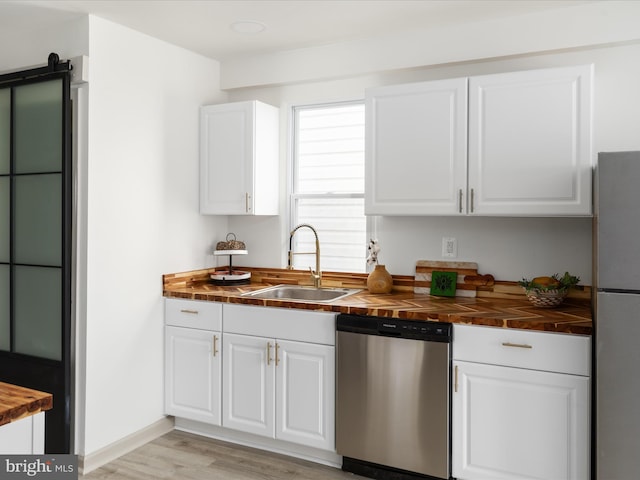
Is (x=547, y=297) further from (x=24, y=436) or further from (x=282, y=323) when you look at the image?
(x=24, y=436)

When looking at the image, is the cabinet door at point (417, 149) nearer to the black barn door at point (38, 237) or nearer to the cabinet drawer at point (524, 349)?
the cabinet drawer at point (524, 349)

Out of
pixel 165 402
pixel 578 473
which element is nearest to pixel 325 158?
pixel 165 402

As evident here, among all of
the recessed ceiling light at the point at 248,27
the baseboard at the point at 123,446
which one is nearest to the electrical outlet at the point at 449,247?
the recessed ceiling light at the point at 248,27

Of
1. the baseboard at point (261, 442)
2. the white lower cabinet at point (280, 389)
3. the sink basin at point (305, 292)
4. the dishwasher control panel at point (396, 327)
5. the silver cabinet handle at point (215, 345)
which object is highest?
the sink basin at point (305, 292)

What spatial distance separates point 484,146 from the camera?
9.30 ft

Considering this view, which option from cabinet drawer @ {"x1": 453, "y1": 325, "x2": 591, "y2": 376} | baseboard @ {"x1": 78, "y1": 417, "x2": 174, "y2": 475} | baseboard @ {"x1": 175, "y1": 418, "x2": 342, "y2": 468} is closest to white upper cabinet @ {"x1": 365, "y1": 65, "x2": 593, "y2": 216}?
cabinet drawer @ {"x1": 453, "y1": 325, "x2": 591, "y2": 376}

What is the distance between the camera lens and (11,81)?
10.1 ft

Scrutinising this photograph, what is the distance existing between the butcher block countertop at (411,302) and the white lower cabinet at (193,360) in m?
0.11

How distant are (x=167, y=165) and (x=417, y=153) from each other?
5.24ft

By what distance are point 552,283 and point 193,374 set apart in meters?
2.16

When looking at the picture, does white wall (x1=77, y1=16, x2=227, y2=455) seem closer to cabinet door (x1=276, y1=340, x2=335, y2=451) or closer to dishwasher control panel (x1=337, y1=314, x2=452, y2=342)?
cabinet door (x1=276, y1=340, x2=335, y2=451)

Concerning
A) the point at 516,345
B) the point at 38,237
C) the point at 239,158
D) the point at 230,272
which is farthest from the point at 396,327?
the point at 38,237

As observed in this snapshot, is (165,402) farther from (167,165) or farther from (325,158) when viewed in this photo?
(325,158)

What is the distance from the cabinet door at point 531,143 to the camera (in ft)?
8.65
